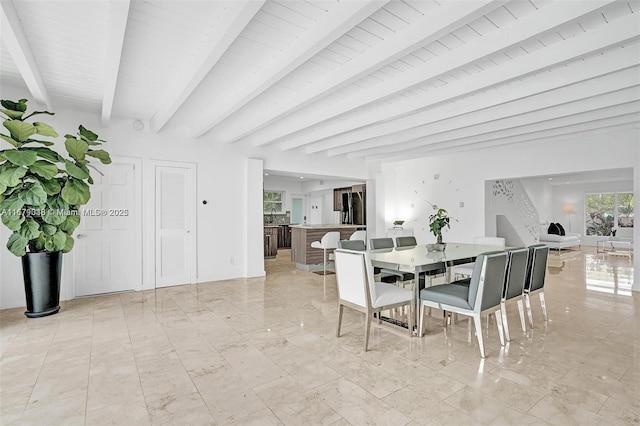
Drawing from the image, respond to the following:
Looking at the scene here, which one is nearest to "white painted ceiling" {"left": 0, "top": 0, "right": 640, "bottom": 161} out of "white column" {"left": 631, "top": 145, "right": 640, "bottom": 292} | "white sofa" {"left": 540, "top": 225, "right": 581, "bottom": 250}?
"white column" {"left": 631, "top": 145, "right": 640, "bottom": 292}

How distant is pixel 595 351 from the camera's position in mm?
2900

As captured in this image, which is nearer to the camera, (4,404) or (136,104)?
(4,404)

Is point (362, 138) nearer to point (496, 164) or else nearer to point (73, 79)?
point (496, 164)

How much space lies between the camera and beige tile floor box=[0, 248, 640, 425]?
6.59 feet

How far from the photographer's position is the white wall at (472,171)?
5.58 m

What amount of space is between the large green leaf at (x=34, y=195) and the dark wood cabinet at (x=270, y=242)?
228 inches

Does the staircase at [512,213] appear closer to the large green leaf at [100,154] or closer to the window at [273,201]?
the window at [273,201]

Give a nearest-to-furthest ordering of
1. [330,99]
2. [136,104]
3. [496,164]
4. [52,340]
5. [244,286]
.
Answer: [52,340] < [330,99] < [136,104] < [244,286] < [496,164]

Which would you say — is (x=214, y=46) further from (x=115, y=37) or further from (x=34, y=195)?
(x=34, y=195)

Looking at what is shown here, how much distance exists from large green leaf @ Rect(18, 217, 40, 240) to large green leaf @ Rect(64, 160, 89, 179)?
2.22ft

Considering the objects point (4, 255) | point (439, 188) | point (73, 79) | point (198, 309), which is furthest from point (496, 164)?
point (4, 255)

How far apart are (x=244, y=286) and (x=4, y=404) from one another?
11.4 feet

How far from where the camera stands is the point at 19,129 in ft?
11.4

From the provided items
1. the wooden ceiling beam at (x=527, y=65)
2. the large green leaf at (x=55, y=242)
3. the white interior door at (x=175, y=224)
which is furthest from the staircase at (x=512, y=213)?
the large green leaf at (x=55, y=242)
